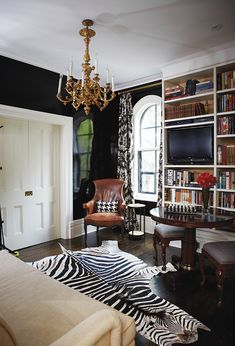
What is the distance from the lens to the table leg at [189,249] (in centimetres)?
280

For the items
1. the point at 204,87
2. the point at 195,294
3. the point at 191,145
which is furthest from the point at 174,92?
the point at 195,294

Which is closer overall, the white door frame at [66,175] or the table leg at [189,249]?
the table leg at [189,249]

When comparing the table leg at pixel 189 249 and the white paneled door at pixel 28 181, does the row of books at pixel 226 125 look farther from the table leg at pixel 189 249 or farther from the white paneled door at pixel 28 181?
the white paneled door at pixel 28 181

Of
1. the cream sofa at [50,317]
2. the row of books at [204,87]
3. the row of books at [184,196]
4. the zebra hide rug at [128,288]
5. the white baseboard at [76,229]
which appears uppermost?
the row of books at [204,87]

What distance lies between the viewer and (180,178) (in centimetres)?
384

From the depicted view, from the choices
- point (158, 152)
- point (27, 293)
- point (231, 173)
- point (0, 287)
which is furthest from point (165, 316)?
point (158, 152)

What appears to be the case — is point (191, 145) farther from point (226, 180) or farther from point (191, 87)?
point (191, 87)

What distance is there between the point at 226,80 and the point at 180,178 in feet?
5.11

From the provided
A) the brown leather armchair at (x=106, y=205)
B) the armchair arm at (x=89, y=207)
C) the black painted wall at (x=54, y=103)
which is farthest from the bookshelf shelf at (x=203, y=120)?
the armchair arm at (x=89, y=207)

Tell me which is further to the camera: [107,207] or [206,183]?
[107,207]

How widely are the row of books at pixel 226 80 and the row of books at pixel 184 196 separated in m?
1.52

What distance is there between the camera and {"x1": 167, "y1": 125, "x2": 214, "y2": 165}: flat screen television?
11.5 ft

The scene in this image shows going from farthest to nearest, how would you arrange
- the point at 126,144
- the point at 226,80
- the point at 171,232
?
the point at 126,144 → the point at 226,80 → the point at 171,232

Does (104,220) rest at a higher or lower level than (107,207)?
lower
